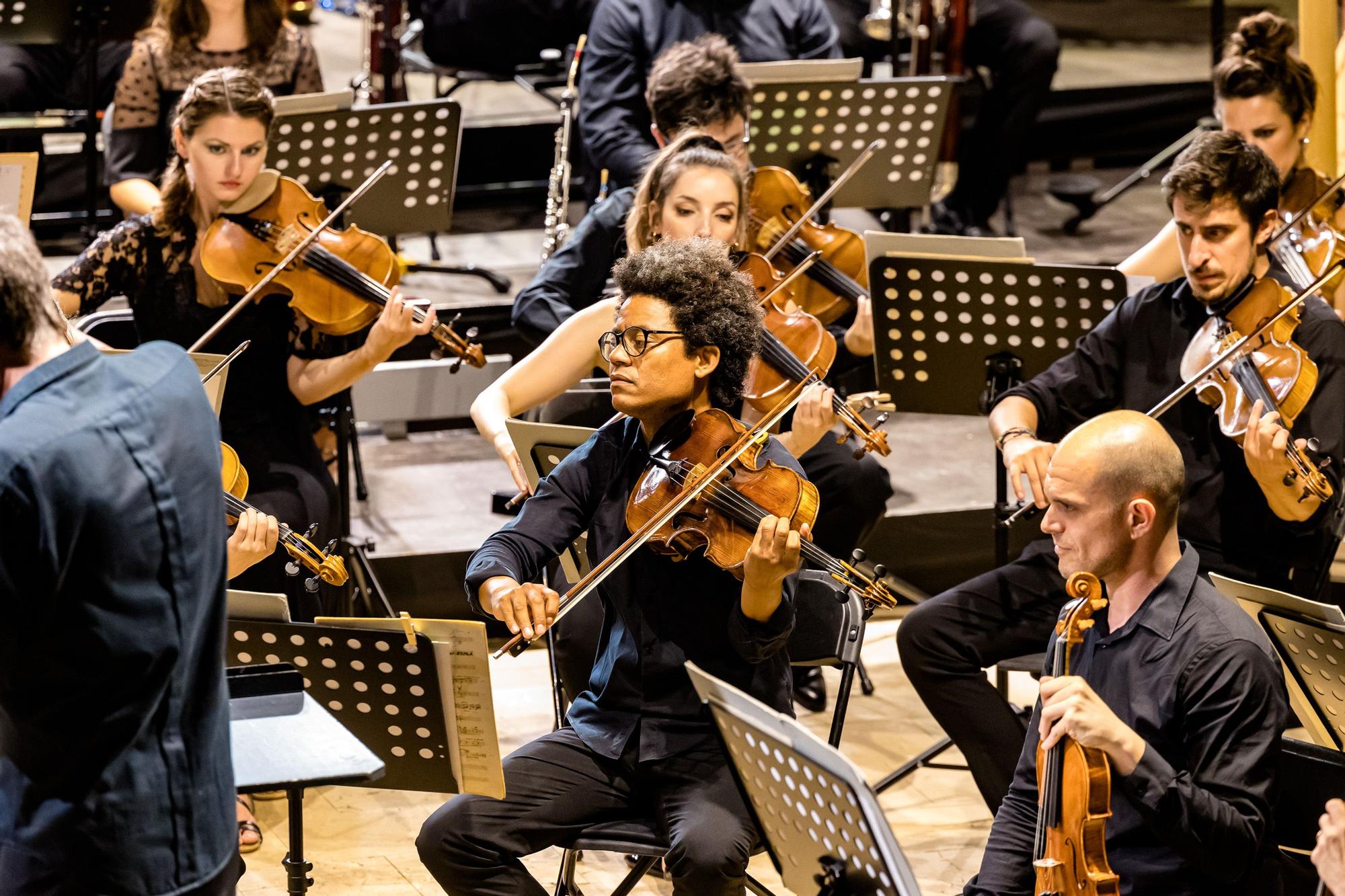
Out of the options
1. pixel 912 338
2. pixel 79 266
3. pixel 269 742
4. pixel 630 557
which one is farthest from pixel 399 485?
pixel 269 742

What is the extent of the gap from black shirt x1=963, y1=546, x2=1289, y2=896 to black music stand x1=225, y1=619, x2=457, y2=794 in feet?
2.78

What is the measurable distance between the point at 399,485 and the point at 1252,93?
8.35ft

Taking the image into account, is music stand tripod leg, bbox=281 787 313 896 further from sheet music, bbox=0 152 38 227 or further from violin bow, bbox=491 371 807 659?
sheet music, bbox=0 152 38 227

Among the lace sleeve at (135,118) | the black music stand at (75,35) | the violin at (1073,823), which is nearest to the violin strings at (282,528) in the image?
the violin at (1073,823)

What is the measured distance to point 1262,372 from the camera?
304 cm

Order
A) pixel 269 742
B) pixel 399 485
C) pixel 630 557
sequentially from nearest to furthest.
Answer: pixel 269 742
pixel 630 557
pixel 399 485

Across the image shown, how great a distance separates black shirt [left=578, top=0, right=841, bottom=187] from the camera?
15.7 feet

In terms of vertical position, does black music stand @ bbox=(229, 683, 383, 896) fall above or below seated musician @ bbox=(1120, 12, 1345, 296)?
below

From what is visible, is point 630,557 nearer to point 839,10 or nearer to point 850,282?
point 850,282

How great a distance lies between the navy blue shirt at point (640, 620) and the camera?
2.59 meters

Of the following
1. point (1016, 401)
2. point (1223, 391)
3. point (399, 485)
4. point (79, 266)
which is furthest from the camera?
point (399, 485)

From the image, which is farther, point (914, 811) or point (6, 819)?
point (914, 811)

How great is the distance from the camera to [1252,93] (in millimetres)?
3941

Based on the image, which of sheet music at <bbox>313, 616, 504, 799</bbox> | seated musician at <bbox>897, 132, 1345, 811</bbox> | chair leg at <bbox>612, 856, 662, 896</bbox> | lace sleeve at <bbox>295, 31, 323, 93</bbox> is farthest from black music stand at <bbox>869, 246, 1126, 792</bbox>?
lace sleeve at <bbox>295, 31, 323, 93</bbox>
